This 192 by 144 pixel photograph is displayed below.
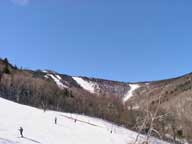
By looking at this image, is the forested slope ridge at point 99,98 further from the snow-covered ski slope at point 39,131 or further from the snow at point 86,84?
the snow-covered ski slope at point 39,131

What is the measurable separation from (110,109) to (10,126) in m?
68.2

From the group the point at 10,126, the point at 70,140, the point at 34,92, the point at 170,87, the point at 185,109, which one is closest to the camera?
the point at 10,126

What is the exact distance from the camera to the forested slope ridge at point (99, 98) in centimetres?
6938

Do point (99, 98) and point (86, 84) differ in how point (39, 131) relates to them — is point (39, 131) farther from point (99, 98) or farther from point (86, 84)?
point (86, 84)

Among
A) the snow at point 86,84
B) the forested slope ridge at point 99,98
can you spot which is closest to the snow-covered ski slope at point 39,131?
the forested slope ridge at point 99,98

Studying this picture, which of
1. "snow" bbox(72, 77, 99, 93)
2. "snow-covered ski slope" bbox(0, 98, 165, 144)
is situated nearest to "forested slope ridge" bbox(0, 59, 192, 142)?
"snow" bbox(72, 77, 99, 93)

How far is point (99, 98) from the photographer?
4852 inches

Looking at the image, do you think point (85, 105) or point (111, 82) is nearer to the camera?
point (85, 105)

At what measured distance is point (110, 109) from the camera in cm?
10350

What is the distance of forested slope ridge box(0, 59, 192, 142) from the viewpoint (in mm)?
69375

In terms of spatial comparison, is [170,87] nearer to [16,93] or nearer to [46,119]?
[16,93]

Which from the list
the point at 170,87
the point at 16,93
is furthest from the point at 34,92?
the point at 170,87

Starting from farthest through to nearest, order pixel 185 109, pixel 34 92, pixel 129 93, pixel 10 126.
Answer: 1. pixel 129 93
2. pixel 185 109
3. pixel 34 92
4. pixel 10 126

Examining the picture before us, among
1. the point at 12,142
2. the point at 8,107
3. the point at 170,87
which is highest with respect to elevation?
the point at 170,87
